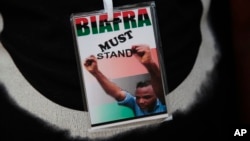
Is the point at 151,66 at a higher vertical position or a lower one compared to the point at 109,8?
lower

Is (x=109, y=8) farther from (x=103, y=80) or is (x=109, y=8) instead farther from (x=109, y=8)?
(x=103, y=80)

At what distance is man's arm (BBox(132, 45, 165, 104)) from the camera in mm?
680

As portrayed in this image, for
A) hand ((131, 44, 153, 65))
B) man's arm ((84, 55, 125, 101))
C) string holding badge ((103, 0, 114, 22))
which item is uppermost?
string holding badge ((103, 0, 114, 22))

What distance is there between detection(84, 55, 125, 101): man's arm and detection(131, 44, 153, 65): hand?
6 cm

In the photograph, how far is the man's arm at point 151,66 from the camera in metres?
0.68

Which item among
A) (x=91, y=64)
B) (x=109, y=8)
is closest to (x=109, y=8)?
(x=109, y=8)

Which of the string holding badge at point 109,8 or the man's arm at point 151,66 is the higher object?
the string holding badge at point 109,8

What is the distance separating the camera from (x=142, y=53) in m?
0.68

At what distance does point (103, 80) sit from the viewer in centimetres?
67

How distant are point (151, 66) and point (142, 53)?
27 mm

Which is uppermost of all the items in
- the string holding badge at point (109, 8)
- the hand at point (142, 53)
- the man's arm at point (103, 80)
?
the string holding badge at point (109, 8)

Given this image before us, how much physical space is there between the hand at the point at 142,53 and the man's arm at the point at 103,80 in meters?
0.06

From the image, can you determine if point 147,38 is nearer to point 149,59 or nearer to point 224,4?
point 149,59

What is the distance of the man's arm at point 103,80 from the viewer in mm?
667
